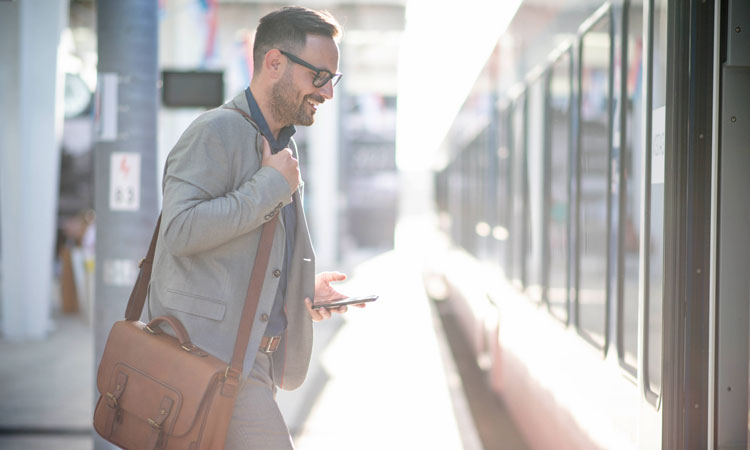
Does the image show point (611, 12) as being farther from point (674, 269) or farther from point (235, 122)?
point (235, 122)

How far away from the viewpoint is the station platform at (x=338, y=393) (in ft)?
15.7

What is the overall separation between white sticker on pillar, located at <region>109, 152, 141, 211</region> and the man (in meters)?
2.00

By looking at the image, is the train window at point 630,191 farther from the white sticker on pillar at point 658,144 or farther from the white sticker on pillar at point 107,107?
the white sticker on pillar at point 107,107

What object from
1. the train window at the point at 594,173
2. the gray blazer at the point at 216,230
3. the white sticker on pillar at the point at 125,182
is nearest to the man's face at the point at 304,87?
the gray blazer at the point at 216,230

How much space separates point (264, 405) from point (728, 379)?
4.27 feet

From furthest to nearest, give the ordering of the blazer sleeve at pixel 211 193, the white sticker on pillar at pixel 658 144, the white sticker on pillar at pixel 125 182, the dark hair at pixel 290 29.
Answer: the white sticker on pillar at pixel 125 182
the white sticker on pillar at pixel 658 144
the dark hair at pixel 290 29
the blazer sleeve at pixel 211 193

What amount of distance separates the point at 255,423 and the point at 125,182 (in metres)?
2.35

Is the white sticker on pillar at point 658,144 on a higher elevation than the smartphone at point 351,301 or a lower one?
higher

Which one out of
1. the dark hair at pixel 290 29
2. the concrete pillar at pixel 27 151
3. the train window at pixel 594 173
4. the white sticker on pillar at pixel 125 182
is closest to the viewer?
the dark hair at pixel 290 29

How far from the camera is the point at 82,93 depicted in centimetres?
1137

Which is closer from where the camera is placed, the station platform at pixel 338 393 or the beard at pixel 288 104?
the beard at pixel 288 104

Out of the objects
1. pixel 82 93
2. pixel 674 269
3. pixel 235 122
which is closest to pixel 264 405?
pixel 235 122

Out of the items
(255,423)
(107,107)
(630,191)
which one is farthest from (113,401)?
(630,191)

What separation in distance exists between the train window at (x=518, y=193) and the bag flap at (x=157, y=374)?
410 centimetres
